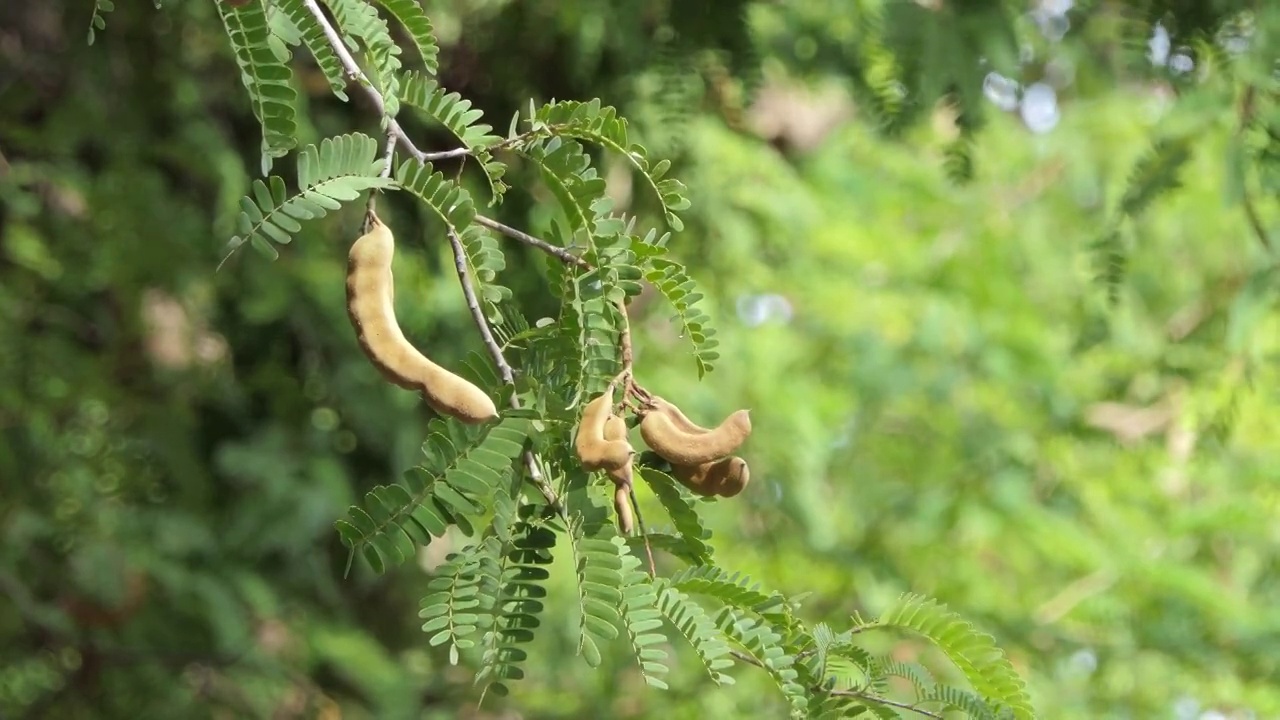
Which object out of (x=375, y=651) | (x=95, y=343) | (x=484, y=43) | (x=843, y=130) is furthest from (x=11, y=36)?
(x=843, y=130)

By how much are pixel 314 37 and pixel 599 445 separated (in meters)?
0.30

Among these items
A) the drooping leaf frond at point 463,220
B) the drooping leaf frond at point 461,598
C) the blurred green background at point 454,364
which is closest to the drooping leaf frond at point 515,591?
the drooping leaf frond at point 461,598

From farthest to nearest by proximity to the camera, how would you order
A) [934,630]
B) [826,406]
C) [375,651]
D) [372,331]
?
[826,406] < [375,651] < [934,630] < [372,331]

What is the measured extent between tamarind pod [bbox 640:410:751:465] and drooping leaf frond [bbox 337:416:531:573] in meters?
0.07

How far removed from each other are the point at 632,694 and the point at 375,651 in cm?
44

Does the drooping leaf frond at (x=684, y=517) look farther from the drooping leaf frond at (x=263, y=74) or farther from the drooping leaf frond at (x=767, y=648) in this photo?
the drooping leaf frond at (x=263, y=74)

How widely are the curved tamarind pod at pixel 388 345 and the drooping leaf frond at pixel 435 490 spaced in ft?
0.04

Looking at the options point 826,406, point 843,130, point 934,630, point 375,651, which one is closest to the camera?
point 934,630

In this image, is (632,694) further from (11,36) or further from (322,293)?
(11,36)

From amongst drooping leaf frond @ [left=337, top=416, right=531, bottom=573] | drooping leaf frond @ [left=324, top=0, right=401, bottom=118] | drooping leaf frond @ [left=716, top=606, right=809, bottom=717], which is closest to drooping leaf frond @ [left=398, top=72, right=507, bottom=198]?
drooping leaf frond @ [left=324, top=0, right=401, bottom=118]

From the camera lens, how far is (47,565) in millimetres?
2438

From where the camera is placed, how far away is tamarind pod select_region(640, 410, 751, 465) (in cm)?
67

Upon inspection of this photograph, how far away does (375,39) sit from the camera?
0.76 m

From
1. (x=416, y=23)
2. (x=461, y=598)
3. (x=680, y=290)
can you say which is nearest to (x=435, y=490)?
(x=461, y=598)
